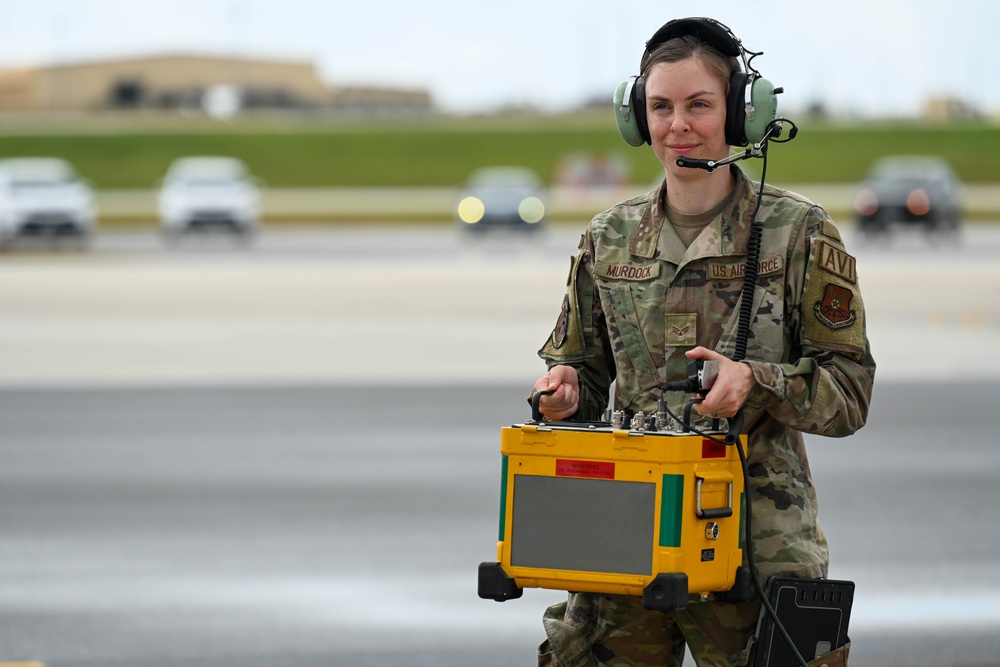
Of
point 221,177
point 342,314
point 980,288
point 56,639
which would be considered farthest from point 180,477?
point 221,177

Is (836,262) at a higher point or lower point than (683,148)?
lower

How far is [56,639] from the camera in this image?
5809mm

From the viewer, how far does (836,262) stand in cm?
307

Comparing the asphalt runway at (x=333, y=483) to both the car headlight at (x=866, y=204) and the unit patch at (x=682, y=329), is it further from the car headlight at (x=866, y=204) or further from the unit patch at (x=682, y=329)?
the car headlight at (x=866, y=204)

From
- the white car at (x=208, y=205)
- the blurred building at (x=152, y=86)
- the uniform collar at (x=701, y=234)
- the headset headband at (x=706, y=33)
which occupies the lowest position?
the uniform collar at (x=701, y=234)

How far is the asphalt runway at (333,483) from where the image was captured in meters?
5.93

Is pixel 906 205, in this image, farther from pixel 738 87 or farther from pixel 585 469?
pixel 585 469

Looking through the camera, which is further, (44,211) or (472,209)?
(472,209)

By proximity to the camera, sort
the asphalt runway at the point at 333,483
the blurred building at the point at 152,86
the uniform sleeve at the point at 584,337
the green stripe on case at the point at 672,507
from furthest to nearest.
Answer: the blurred building at the point at 152,86, the asphalt runway at the point at 333,483, the uniform sleeve at the point at 584,337, the green stripe on case at the point at 672,507

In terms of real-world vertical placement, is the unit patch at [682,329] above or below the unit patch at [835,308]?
below

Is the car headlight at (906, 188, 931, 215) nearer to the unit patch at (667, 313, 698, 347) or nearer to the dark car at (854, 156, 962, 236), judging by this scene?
the dark car at (854, 156, 962, 236)

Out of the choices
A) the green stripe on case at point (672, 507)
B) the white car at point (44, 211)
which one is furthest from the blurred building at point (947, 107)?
the green stripe on case at point (672, 507)

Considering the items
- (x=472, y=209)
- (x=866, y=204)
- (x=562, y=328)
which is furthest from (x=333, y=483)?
(x=472, y=209)

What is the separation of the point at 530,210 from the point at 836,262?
109 ft
